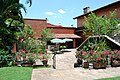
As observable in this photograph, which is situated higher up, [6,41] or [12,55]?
[6,41]

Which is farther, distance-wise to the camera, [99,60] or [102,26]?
[102,26]

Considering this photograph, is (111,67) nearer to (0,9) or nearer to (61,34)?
(0,9)

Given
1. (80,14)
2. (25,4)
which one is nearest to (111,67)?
(25,4)

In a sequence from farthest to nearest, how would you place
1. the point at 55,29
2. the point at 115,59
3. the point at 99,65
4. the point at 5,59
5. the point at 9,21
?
1. the point at 55,29
2. the point at 9,21
3. the point at 5,59
4. the point at 115,59
5. the point at 99,65

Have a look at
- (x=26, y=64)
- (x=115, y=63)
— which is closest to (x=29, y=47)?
(x=26, y=64)

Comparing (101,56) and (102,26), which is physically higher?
(102,26)

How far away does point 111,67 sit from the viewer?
14.4 meters

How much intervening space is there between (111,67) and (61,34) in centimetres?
2640

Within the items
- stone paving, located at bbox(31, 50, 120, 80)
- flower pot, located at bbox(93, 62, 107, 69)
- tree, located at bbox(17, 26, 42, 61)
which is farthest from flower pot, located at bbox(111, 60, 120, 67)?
tree, located at bbox(17, 26, 42, 61)

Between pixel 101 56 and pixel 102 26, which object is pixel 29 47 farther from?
pixel 102 26

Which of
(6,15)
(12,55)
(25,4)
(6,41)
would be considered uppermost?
(25,4)

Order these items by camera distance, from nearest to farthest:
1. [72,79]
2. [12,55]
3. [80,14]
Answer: [72,79]
[12,55]
[80,14]

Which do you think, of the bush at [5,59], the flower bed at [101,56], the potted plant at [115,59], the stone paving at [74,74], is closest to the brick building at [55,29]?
the bush at [5,59]

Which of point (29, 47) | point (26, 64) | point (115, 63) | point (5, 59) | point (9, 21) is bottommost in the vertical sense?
point (26, 64)
